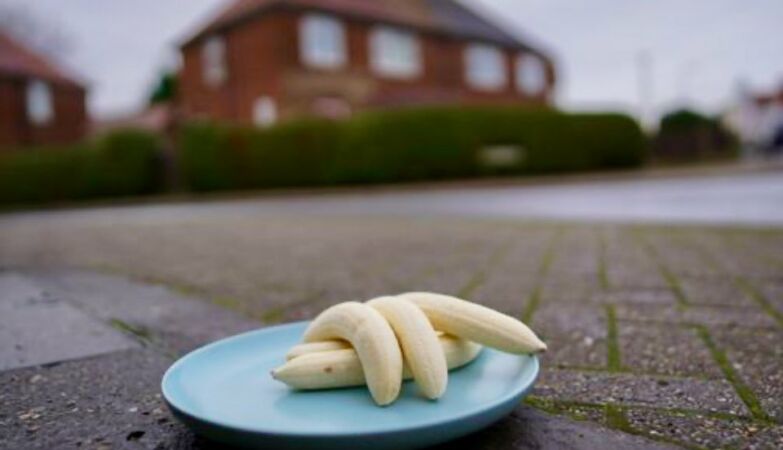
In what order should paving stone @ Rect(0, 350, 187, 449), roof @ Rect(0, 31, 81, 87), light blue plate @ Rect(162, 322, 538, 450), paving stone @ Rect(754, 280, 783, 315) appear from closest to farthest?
1. light blue plate @ Rect(162, 322, 538, 450)
2. paving stone @ Rect(0, 350, 187, 449)
3. paving stone @ Rect(754, 280, 783, 315)
4. roof @ Rect(0, 31, 81, 87)

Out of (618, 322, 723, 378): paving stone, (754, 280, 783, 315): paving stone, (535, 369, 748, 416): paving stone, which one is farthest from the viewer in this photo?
(754, 280, 783, 315): paving stone

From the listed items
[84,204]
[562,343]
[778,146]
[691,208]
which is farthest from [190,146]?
[778,146]

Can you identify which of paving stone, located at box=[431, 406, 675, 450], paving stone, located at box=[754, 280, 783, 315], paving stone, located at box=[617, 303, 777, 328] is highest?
paving stone, located at box=[431, 406, 675, 450]

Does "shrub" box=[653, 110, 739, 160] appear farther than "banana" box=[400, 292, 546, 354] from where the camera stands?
Yes

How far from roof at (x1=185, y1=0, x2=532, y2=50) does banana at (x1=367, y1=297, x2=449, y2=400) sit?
19.0 meters

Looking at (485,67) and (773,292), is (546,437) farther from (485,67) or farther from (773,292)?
(485,67)

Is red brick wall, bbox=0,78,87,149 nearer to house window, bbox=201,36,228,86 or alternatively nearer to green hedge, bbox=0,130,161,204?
house window, bbox=201,36,228,86

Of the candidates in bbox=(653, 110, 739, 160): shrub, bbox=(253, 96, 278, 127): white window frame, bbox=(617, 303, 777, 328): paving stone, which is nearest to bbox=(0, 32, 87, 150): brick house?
bbox=(253, 96, 278, 127): white window frame

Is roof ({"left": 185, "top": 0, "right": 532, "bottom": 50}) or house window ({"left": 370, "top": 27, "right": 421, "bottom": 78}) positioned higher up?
roof ({"left": 185, "top": 0, "right": 532, "bottom": 50})

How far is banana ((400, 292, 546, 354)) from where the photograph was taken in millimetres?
1181

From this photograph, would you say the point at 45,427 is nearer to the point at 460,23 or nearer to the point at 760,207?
the point at 760,207

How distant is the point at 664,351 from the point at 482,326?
774 millimetres

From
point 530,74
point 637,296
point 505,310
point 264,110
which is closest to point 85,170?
point 264,110

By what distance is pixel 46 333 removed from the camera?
6.23ft
